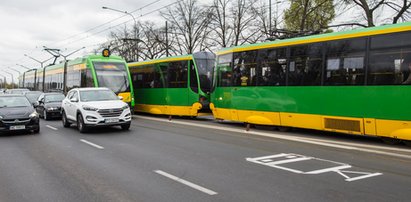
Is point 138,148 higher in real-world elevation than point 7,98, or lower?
lower

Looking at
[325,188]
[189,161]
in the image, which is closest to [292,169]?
[325,188]

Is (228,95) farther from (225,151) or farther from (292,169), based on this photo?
(292,169)

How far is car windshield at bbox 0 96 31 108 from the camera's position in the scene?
46.4 feet

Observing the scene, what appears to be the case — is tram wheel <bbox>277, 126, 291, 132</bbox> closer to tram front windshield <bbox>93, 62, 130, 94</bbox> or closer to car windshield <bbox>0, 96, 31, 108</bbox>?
car windshield <bbox>0, 96, 31, 108</bbox>

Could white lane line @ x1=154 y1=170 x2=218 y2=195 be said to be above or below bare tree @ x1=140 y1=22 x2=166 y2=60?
below

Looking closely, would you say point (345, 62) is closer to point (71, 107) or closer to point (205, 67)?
point (205, 67)

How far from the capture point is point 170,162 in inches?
318

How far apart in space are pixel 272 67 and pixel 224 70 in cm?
300

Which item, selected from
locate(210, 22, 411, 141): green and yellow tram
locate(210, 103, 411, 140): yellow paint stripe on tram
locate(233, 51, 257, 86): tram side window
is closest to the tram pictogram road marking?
locate(210, 103, 411, 140): yellow paint stripe on tram

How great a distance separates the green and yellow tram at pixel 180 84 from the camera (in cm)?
1925

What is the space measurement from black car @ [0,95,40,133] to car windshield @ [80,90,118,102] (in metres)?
1.81

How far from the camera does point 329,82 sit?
11.7 metres

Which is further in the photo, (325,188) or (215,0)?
(215,0)

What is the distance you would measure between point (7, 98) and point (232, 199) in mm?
12177
